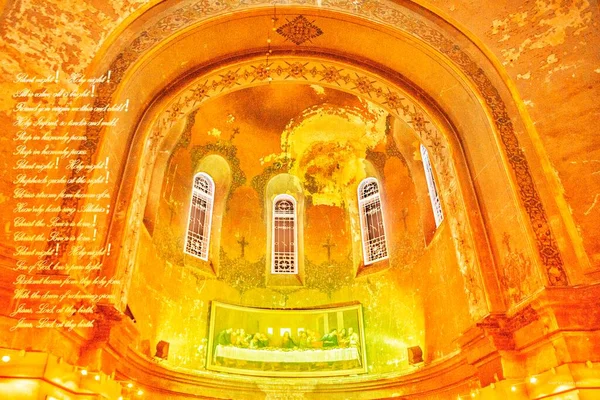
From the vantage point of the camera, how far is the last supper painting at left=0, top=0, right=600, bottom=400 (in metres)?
6.31

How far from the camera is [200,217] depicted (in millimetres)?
13133

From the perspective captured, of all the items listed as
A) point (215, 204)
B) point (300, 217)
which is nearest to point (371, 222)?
point (300, 217)

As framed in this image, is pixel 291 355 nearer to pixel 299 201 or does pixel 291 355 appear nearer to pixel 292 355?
pixel 292 355

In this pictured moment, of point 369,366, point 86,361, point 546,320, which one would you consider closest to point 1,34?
point 86,361

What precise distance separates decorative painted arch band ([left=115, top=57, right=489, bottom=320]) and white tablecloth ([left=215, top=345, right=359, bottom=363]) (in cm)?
452

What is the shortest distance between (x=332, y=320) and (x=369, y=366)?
5.20ft

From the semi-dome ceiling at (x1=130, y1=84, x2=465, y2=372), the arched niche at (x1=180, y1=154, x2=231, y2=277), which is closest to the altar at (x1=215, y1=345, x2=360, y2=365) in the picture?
the semi-dome ceiling at (x1=130, y1=84, x2=465, y2=372)

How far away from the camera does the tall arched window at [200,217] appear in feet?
41.1

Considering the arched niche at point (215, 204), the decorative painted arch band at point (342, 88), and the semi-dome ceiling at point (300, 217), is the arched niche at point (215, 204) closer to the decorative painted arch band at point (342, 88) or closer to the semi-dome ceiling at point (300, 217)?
the semi-dome ceiling at point (300, 217)

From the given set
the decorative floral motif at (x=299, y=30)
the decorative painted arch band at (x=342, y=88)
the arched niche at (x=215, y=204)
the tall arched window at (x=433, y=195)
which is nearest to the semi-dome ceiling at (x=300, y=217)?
the arched niche at (x=215, y=204)

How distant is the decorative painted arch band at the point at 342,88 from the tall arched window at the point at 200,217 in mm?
3682

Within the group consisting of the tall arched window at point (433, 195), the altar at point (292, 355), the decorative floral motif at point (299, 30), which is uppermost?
the decorative floral motif at point (299, 30)

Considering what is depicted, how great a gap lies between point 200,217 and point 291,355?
4.73 m

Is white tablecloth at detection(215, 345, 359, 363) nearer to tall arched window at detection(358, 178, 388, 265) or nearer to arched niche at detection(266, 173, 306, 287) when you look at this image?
arched niche at detection(266, 173, 306, 287)
